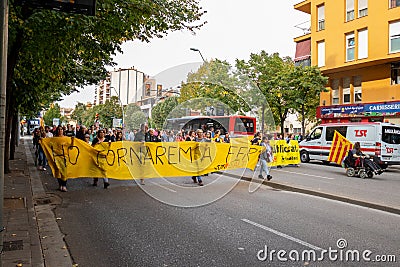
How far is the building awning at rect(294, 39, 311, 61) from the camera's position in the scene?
33.9 metres

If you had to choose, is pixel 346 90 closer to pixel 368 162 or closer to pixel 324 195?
pixel 368 162

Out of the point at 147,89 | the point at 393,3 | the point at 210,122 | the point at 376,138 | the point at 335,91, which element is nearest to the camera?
the point at 147,89

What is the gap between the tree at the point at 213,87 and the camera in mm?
6715

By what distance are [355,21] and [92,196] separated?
25696mm

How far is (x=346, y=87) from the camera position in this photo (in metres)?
29.2

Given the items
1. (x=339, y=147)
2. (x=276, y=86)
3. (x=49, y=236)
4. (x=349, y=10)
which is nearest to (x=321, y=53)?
(x=349, y=10)

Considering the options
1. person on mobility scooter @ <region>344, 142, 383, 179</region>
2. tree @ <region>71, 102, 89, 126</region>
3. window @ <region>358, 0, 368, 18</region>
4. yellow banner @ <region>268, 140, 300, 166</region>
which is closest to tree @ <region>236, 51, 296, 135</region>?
window @ <region>358, 0, 368, 18</region>

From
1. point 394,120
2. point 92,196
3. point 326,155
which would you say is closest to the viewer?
point 92,196

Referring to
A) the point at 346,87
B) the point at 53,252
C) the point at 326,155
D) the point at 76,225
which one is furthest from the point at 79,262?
the point at 346,87

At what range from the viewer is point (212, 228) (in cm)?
624

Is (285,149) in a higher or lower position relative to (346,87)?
lower

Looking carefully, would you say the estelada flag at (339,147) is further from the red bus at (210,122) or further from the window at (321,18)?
the window at (321,18)

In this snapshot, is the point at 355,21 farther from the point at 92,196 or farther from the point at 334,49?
the point at 92,196

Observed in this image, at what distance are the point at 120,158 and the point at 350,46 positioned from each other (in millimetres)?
24052
